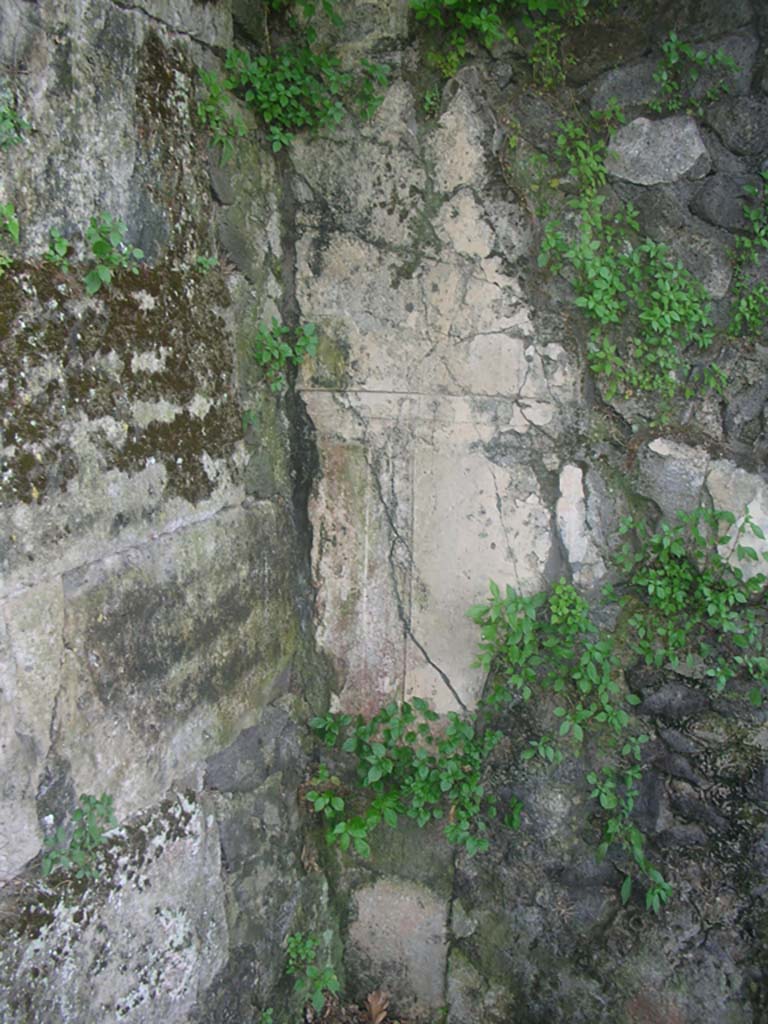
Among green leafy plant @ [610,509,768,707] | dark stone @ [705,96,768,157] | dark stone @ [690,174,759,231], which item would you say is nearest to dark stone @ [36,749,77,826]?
green leafy plant @ [610,509,768,707]

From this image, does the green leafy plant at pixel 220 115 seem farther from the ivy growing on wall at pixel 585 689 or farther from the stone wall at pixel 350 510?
the ivy growing on wall at pixel 585 689

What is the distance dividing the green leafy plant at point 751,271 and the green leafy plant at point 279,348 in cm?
105

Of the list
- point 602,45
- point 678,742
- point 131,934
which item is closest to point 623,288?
point 602,45

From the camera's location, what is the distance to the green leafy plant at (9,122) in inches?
51.5

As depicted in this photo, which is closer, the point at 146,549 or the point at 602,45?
the point at 146,549

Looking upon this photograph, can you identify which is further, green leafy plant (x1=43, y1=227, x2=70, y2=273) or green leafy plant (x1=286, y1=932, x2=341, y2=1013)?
green leafy plant (x1=286, y1=932, x2=341, y2=1013)

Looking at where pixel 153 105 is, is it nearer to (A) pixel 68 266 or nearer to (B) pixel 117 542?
(A) pixel 68 266

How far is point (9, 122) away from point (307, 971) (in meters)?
2.19

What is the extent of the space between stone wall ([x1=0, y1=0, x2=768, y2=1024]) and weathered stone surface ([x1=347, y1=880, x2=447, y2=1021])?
1cm

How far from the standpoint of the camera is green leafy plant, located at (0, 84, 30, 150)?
1308 millimetres

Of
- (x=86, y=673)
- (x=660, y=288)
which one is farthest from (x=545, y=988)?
(x=660, y=288)

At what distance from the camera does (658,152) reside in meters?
1.94

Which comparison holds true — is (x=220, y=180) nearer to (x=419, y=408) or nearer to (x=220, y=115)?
(x=220, y=115)

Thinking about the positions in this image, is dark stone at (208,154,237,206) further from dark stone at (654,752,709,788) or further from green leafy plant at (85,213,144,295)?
dark stone at (654,752,709,788)
